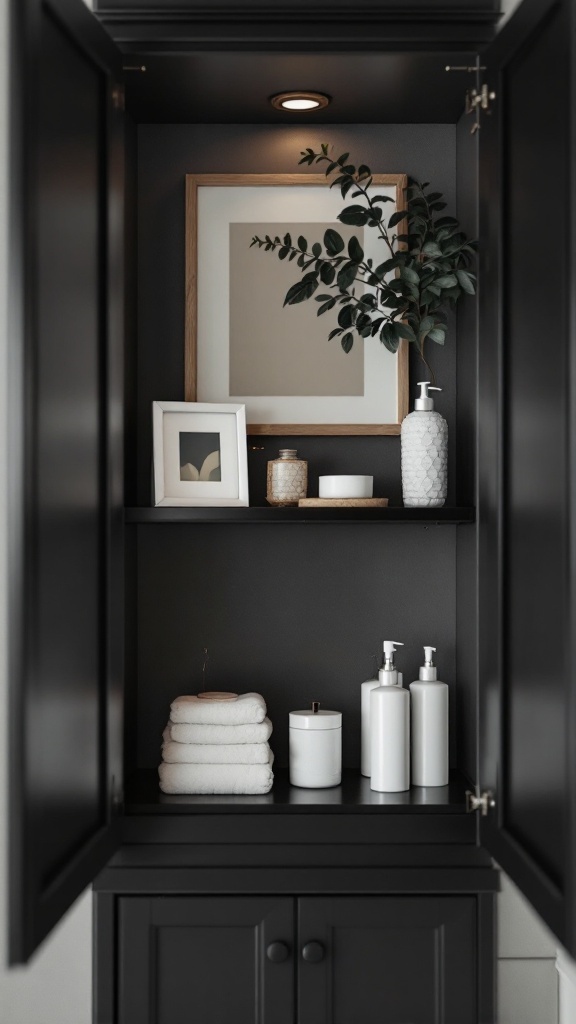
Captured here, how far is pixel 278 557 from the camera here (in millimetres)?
1704

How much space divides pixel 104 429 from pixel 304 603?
1.72ft

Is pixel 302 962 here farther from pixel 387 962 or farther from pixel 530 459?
pixel 530 459

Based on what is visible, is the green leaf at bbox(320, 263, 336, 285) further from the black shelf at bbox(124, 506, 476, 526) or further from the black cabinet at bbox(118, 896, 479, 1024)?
the black cabinet at bbox(118, 896, 479, 1024)

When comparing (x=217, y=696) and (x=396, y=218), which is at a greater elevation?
(x=396, y=218)

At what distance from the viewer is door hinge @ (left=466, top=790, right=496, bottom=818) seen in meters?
1.37

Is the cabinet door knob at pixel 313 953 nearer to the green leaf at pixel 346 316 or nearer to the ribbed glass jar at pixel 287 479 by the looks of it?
the ribbed glass jar at pixel 287 479

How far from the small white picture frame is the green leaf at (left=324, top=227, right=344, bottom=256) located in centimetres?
30

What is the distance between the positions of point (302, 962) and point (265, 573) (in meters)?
0.62

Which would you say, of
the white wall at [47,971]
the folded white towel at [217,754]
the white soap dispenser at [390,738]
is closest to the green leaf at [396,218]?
the white wall at [47,971]

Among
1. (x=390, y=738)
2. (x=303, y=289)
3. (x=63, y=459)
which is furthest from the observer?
(x=303, y=289)

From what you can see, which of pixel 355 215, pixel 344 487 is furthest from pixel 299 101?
pixel 344 487

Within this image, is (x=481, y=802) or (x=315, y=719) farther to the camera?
(x=315, y=719)

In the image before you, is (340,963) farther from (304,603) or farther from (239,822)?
(304,603)

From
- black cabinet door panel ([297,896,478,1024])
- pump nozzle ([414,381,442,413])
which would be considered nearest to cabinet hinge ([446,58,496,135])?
pump nozzle ([414,381,442,413])
